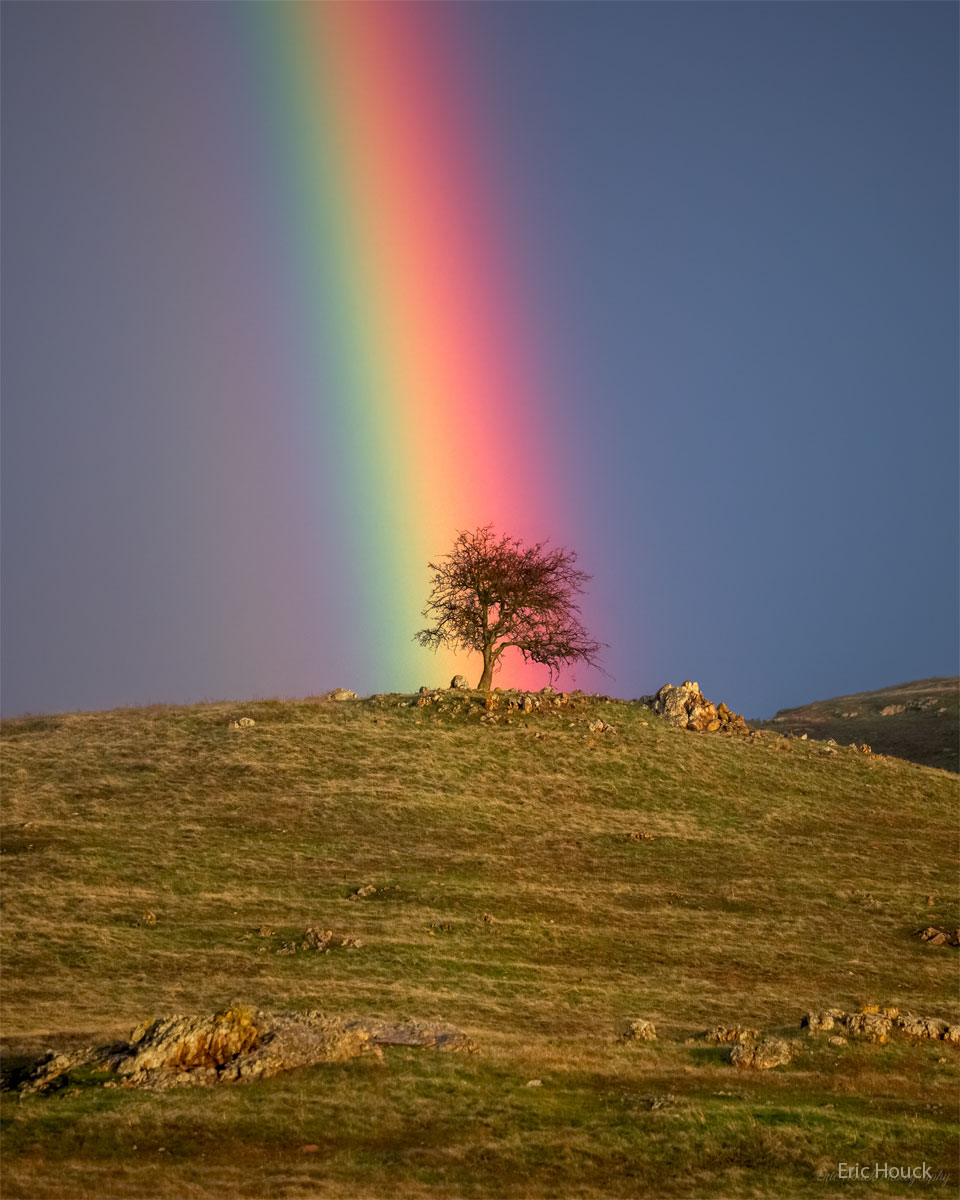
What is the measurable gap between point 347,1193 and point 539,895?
2227 cm

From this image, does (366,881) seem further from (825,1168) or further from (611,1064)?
(825,1168)

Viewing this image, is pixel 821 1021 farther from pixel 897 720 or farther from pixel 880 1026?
pixel 897 720

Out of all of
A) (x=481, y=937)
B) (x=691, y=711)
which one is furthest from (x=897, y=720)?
(x=481, y=937)

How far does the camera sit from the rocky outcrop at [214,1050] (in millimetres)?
19734

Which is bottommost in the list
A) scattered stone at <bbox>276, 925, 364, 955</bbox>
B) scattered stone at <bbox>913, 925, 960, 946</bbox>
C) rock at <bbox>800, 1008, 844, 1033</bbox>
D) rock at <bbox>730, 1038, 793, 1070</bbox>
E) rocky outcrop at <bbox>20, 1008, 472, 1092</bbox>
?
rock at <bbox>730, 1038, 793, 1070</bbox>

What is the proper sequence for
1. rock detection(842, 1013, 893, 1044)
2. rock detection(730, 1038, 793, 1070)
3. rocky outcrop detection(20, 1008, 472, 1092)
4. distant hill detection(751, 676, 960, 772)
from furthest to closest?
distant hill detection(751, 676, 960, 772), rock detection(842, 1013, 893, 1044), rock detection(730, 1038, 793, 1070), rocky outcrop detection(20, 1008, 472, 1092)

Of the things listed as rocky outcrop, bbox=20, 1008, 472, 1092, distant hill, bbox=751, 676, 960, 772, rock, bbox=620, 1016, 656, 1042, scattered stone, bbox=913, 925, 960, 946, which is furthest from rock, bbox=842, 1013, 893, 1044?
distant hill, bbox=751, 676, 960, 772

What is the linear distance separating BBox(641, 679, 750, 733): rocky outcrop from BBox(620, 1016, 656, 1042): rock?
3648cm

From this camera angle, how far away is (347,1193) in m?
15.6

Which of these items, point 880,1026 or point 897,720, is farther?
point 897,720

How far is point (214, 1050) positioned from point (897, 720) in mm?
76806

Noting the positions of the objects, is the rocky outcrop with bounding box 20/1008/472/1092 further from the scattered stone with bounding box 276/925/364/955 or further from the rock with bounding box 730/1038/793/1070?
the scattered stone with bounding box 276/925/364/955

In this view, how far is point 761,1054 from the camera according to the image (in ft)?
76.5

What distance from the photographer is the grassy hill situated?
17.4 m
